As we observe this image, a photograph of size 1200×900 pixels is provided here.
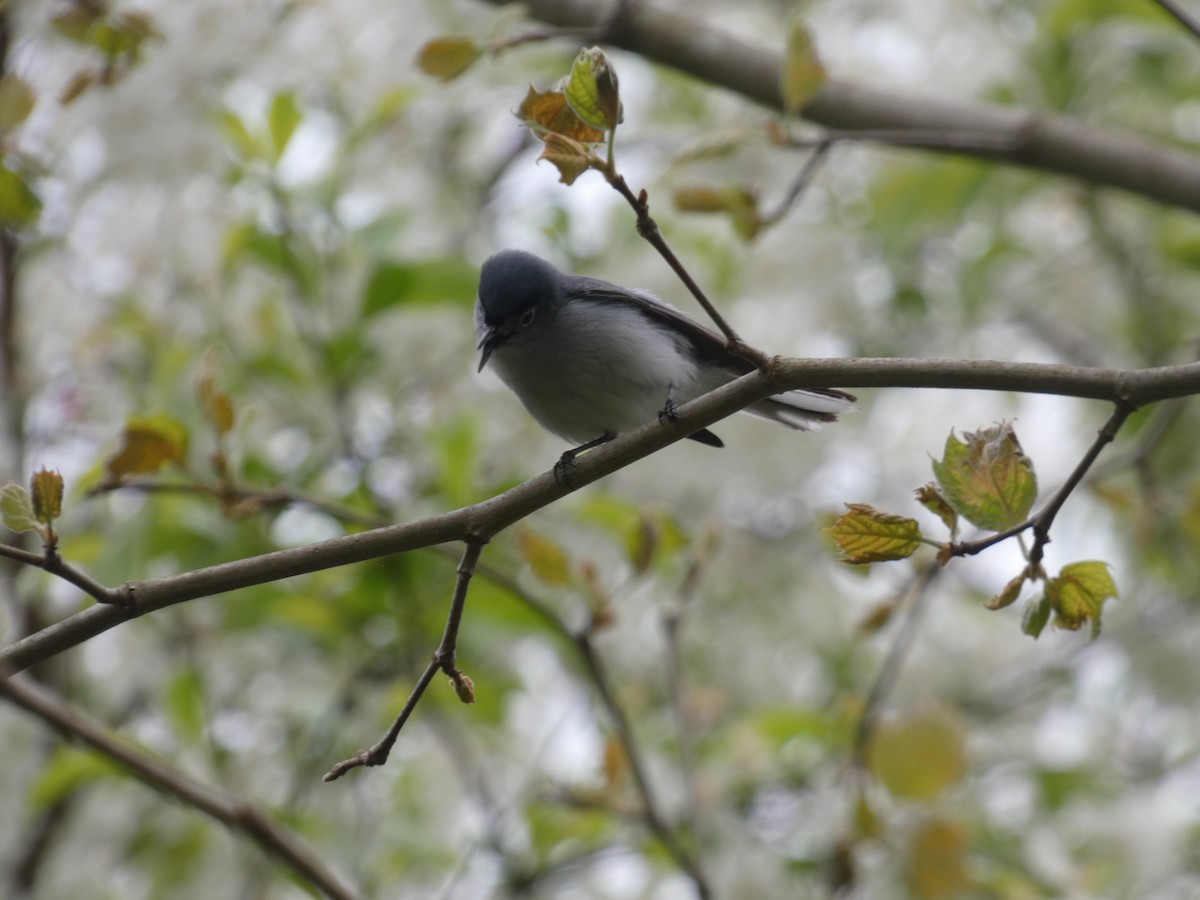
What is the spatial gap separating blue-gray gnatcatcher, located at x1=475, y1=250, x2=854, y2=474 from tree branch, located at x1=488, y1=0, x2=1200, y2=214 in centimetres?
57

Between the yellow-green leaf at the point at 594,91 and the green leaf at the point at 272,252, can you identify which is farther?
the green leaf at the point at 272,252

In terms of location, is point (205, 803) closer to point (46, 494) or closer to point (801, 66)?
point (46, 494)

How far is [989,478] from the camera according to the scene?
1.53m

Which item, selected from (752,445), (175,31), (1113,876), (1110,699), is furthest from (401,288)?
(1110,699)

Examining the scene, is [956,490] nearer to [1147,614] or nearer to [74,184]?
[74,184]

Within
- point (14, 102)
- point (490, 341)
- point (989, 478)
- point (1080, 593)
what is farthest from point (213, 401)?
point (1080, 593)

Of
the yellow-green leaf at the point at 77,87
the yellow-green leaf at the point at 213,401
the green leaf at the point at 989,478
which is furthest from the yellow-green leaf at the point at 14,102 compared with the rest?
the green leaf at the point at 989,478

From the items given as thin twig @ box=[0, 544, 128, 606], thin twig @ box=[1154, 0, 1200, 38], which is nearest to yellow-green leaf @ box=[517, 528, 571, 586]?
thin twig @ box=[0, 544, 128, 606]

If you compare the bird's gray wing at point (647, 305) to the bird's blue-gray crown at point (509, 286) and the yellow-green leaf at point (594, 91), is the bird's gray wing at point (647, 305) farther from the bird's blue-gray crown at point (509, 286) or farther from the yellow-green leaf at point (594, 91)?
the yellow-green leaf at point (594, 91)

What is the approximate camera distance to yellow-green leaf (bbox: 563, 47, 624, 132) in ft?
4.67

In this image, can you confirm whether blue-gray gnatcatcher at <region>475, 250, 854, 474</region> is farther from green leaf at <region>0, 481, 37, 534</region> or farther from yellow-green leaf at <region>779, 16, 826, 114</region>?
green leaf at <region>0, 481, 37, 534</region>

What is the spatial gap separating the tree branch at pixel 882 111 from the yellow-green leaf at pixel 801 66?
0.56m

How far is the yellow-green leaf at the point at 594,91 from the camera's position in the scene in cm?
142

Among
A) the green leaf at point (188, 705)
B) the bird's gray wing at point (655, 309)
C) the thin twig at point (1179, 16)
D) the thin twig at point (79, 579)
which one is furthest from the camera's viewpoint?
the green leaf at point (188, 705)
